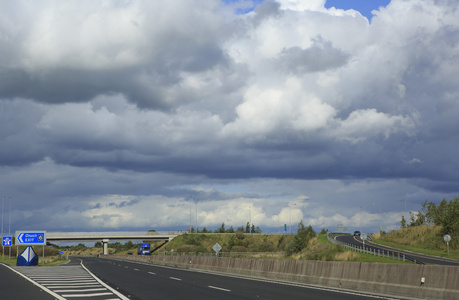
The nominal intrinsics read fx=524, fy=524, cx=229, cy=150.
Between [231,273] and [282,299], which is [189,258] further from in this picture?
[282,299]

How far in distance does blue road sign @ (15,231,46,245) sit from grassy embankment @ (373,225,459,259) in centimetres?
5153

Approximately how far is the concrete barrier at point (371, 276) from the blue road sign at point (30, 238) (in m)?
45.6

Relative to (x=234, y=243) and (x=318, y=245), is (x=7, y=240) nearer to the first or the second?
(x=318, y=245)

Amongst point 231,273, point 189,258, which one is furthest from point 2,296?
point 189,258

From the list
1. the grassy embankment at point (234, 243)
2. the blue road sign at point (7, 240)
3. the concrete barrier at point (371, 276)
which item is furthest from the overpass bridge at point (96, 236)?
the concrete barrier at point (371, 276)

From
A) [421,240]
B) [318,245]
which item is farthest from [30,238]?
[421,240]

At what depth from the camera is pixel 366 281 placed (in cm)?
1878

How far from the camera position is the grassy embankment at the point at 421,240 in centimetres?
7624

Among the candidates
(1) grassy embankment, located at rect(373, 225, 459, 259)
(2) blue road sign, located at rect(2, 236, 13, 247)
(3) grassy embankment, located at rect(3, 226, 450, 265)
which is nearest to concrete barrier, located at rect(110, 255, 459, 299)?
(3) grassy embankment, located at rect(3, 226, 450, 265)

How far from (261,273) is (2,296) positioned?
15.2 meters

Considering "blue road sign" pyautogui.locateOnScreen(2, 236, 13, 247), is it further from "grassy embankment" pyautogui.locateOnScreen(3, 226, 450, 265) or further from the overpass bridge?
the overpass bridge

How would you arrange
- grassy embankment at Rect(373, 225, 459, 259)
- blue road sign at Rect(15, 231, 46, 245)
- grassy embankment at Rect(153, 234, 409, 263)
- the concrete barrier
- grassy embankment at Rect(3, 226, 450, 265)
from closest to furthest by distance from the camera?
the concrete barrier < grassy embankment at Rect(3, 226, 450, 265) < blue road sign at Rect(15, 231, 46, 245) < grassy embankment at Rect(373, 225, 459, 259) < grassy embankment at Rect(153, 234, 409, 263)

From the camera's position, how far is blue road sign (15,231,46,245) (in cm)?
6788

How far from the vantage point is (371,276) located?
60.9 ft
